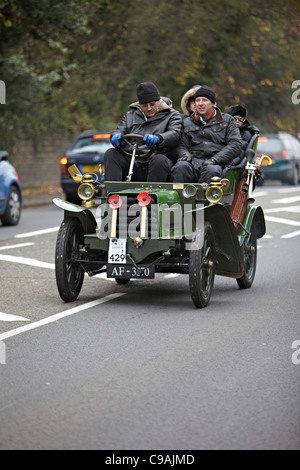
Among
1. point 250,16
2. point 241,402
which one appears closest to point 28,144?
point 250,16

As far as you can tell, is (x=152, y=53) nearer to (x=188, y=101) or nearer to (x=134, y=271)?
(x=188, y=101)

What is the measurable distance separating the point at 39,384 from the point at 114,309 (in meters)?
2.80

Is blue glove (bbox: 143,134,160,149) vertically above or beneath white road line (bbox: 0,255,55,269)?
above

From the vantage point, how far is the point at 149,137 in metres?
9.35

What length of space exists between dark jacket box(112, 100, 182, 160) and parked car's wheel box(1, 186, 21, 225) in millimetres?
8336

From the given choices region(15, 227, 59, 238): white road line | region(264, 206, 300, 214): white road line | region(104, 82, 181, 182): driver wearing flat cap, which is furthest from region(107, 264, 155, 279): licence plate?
region(264, 206, 300, 214): white road line

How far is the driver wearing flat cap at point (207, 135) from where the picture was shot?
32.2ft

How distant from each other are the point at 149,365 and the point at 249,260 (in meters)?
3.90

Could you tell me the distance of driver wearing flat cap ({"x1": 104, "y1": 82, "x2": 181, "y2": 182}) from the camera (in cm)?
941

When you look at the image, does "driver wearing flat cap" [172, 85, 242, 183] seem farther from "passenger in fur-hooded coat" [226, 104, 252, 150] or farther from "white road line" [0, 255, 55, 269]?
"white road line" [0, 255, 55, 269]

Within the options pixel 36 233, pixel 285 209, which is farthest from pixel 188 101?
pixel 285 209

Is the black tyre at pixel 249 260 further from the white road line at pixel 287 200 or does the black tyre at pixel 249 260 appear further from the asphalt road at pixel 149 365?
the white road line at pixel 287 200

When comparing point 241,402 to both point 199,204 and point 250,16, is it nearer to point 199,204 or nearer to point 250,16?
point 199,204

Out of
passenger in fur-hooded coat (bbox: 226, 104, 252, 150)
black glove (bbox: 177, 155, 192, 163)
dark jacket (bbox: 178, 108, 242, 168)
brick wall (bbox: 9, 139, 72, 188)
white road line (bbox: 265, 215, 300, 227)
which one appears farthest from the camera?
brick wall (bbox: 9, 139, 72, 188)
